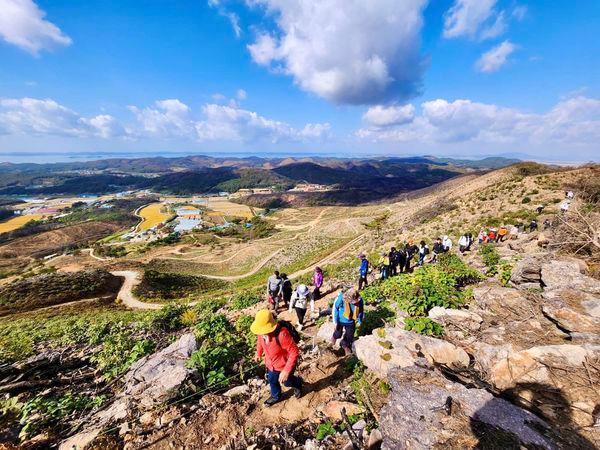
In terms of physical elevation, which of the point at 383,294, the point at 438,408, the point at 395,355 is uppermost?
the point at 438,408

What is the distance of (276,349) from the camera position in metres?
5.40

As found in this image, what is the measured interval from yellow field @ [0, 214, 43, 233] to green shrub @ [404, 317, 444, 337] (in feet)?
518

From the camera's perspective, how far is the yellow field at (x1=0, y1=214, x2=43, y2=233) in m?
115

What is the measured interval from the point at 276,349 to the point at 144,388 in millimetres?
3451

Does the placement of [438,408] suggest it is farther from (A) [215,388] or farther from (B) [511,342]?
(A) [215,388]

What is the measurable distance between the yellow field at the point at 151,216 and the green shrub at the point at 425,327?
123071 mm

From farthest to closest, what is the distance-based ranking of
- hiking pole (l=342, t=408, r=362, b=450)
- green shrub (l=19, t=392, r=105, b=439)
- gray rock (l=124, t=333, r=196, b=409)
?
gray rock (l=124, t=333, r=196, b=409)
green shrub (l=19, t=392, r=105, b=439)
hiking pole (l=342, t=408, r=362, b=450)

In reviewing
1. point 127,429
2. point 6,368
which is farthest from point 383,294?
point 6,368

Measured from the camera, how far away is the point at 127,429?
512 cm

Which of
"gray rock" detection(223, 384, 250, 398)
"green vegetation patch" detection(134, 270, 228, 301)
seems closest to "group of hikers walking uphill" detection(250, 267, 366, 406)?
"gray rock" detection(223, 384, 250, 398)

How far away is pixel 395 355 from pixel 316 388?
194 centimetres

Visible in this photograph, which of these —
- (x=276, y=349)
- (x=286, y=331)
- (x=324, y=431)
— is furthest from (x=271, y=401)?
(x=286, y=331)

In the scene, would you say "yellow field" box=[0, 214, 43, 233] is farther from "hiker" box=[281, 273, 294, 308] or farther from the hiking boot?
the hiking boot

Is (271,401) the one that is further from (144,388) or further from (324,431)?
(144,388)
